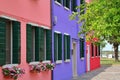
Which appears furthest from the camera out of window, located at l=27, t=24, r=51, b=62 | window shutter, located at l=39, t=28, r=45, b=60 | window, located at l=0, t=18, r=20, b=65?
window shutter, located at l=39, t=28, r=45, b=60

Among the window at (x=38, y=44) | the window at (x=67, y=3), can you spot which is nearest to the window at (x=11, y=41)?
the window at (x=38, y=44)

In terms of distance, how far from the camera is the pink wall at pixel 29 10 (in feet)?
47.1

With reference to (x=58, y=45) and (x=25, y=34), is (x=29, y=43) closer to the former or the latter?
(x=25, y=34)

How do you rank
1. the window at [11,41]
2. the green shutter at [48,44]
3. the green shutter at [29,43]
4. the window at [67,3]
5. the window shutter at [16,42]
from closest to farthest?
the window at [11,41]
the window shutter at [16,42]
the green shutter at [29,43]
the green shutter at [48,44]
the window at [67,3]

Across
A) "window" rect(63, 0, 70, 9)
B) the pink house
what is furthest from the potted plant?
"window" rect(63, 0, 70, 9)

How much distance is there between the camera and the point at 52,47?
70.9ft

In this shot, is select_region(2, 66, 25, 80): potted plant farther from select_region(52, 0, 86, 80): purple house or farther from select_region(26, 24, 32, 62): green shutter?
select_region(52, 0, 86, 80): purple house

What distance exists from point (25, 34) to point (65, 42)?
9408 mm

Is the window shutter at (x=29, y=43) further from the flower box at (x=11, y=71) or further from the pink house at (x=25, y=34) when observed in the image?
the flower box at (x=11, y=71)

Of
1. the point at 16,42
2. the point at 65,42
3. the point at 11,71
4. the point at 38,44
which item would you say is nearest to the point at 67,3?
the point at 65,42

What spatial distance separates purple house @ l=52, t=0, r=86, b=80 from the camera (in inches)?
888

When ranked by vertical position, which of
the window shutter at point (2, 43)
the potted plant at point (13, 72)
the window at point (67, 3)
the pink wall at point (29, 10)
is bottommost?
the potted plant at point (13, 72)

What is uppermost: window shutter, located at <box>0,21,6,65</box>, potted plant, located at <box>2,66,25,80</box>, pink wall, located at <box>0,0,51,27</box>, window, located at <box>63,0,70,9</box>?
window, located at <box>63,0,70,9</box>

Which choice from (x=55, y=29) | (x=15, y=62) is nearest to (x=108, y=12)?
(x=15, y=62)
